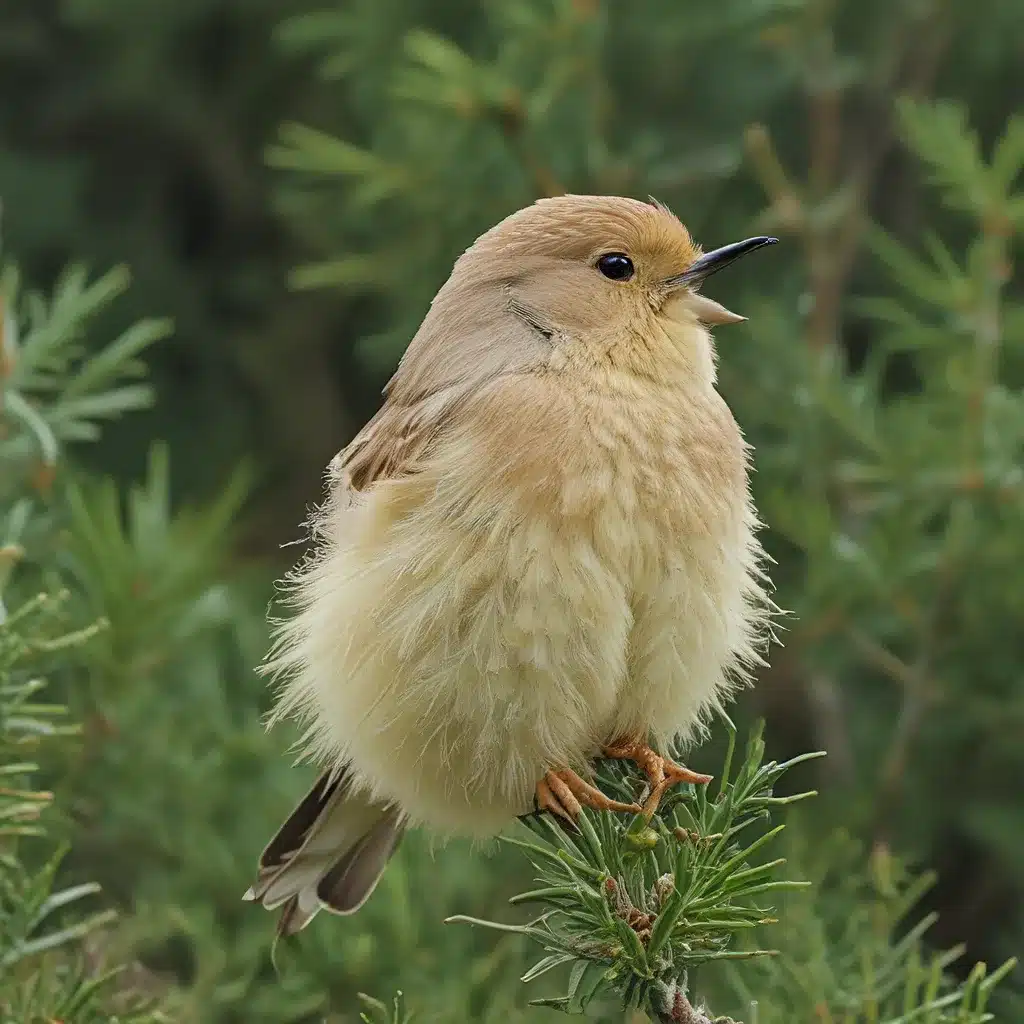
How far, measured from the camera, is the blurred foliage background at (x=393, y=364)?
138 inches

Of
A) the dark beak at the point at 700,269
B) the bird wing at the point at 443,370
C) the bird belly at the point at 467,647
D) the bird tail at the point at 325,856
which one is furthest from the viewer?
the bird tail at the point at 325,856

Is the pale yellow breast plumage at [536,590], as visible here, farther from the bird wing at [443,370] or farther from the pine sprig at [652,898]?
the pine sprig at [652,898]

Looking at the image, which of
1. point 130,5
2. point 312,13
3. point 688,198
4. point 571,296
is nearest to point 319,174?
point 312,13

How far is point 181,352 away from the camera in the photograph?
5316 millimetres

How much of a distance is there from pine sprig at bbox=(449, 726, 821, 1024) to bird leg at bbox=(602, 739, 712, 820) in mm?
86

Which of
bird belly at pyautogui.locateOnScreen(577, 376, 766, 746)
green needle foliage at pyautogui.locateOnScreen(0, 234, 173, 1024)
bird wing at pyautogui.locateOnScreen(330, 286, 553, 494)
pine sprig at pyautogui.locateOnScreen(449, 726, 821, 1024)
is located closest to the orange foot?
bird belly at pyautogui.locateOnScreen(577, 376, 766, 746)

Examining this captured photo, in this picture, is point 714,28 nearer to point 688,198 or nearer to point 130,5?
point 688,198

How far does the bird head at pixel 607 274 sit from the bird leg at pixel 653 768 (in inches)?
29.3

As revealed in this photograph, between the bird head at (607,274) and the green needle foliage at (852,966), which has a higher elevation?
the bird head at (607,274)

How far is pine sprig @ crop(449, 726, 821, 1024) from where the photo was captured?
6.98 feet

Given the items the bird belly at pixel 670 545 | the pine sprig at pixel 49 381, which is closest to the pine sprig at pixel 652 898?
the bird belly at pixel 670 545

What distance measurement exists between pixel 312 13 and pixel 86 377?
1.87 m

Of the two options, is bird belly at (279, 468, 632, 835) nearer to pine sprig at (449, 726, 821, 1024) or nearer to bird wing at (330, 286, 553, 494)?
bird wing at (330, 286, 553, 494)

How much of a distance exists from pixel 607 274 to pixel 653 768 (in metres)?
0.95
